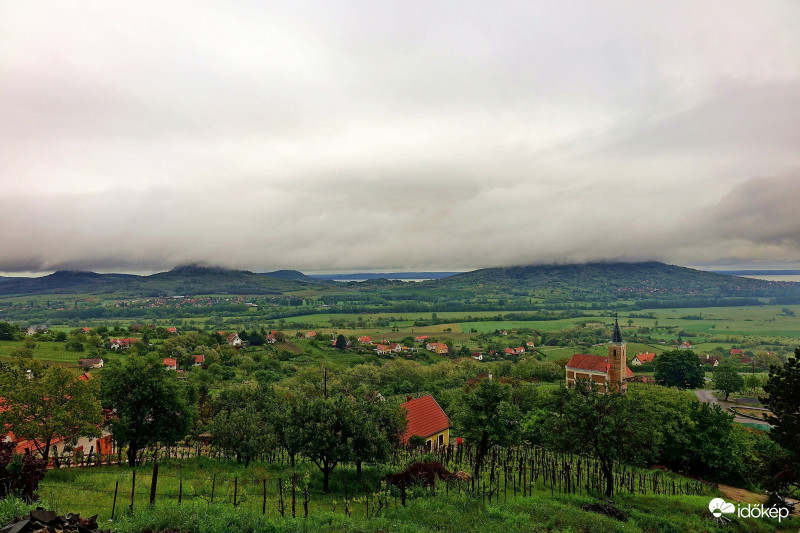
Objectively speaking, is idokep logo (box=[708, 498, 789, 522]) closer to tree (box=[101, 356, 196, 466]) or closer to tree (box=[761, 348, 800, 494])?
tree (box=[761, 348, 800, 494])

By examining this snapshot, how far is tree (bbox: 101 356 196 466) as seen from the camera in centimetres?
2502

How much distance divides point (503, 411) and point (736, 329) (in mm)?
238297

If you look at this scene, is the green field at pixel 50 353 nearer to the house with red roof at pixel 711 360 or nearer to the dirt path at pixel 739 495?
the dirt path at pixel 739 495

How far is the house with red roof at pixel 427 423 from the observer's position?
38156 mm

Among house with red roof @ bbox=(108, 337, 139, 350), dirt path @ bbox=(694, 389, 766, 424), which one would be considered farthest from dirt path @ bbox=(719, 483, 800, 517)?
house with red roof @ bbox=(108, 337, 139, 350)

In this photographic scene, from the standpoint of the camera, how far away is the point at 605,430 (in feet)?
70.2

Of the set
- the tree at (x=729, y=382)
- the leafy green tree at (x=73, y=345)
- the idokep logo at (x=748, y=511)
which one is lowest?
the tree at (x=729, y=382)

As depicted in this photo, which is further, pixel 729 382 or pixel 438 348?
pixel 438 348

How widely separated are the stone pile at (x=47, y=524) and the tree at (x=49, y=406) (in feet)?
49.5

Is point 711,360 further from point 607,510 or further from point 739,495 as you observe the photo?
point 607,510

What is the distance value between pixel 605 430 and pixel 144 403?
28.5 meters

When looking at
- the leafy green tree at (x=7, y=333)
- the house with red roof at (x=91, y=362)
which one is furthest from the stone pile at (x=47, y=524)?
the leafy green tree at (x=7, y=333)

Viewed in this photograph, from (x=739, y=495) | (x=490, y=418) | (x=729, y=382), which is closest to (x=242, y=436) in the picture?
(x=490, y=418)

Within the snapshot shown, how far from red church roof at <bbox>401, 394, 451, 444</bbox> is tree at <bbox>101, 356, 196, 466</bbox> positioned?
63.2 ft
